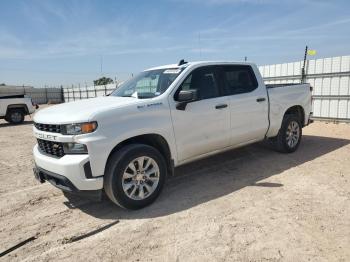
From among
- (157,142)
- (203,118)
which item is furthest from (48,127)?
(203,118)

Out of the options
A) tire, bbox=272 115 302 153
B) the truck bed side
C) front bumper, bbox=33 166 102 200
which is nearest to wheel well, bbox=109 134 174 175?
front bumper, bbox=33 166 102 200

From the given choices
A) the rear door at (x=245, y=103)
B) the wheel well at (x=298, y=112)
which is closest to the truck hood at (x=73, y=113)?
the rear door at (x=245, y=103)

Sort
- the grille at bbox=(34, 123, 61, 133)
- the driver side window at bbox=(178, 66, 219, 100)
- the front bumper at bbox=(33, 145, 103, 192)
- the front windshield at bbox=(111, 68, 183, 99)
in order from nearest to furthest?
the front bumper at bbox=(33, 145, 103, 192), the grille at bbox=(34, 123, 61, 133), the front windshield at bbox=(111, 68, 183, 99), the driver side window at bbox=(178, 66, 219, 100)

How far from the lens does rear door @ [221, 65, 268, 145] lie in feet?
17.2

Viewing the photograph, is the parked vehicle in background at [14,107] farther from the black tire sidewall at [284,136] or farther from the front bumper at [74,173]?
the black tire sidewall at [284,136]

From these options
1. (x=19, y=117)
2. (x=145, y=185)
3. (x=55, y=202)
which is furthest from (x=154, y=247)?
(x=19, y=117)

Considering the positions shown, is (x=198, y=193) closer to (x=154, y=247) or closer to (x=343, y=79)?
(x=154, y=247)

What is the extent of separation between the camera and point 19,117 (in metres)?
15.9

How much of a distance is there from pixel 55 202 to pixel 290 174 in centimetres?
382

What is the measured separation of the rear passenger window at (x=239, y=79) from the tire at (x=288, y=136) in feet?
4.03

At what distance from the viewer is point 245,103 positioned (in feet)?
17.6

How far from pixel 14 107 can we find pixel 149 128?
45.5 ft

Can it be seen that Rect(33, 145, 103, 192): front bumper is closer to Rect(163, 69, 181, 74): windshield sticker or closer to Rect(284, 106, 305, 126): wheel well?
Rect(163, 69, 181, 74): windshield sticker

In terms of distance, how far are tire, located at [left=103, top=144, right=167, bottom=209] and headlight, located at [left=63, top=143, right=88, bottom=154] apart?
37 centimetres
